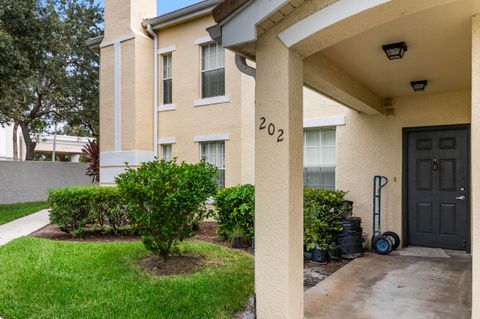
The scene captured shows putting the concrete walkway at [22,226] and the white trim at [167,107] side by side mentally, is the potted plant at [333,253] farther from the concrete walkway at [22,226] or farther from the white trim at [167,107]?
the concrete walkway at [22,226]

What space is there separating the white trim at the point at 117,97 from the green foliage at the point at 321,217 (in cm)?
695

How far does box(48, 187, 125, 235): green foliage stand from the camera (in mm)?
8336

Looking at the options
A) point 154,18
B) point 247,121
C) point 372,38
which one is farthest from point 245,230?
point 154,18

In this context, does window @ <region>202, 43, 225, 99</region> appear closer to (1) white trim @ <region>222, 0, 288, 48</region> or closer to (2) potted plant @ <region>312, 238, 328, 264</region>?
(2) potted plant @ <region>312, 238, 328, 264</region>

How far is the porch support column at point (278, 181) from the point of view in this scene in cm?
357

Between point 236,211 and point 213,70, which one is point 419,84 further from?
point 213,70

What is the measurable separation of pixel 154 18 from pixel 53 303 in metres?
9.27

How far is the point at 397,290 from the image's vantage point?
5.05 metres

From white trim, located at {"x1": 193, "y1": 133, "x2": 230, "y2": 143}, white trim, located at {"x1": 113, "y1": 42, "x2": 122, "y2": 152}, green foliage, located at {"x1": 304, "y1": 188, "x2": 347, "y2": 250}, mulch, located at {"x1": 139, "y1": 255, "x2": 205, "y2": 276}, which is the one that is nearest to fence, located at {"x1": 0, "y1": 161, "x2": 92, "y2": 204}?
white trim, located at {"x1": 113, "y1": 42, "x2": 122, "y2": 152}

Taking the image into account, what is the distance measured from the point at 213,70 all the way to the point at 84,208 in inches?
209

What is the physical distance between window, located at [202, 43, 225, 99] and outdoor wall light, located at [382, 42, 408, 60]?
642 cm

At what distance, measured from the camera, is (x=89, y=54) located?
55.1 feet

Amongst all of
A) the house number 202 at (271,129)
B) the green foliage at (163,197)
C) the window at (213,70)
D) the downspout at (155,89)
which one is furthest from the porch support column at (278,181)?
the downspout at (155,89)

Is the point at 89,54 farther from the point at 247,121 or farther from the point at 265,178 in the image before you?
the point at 265,178
